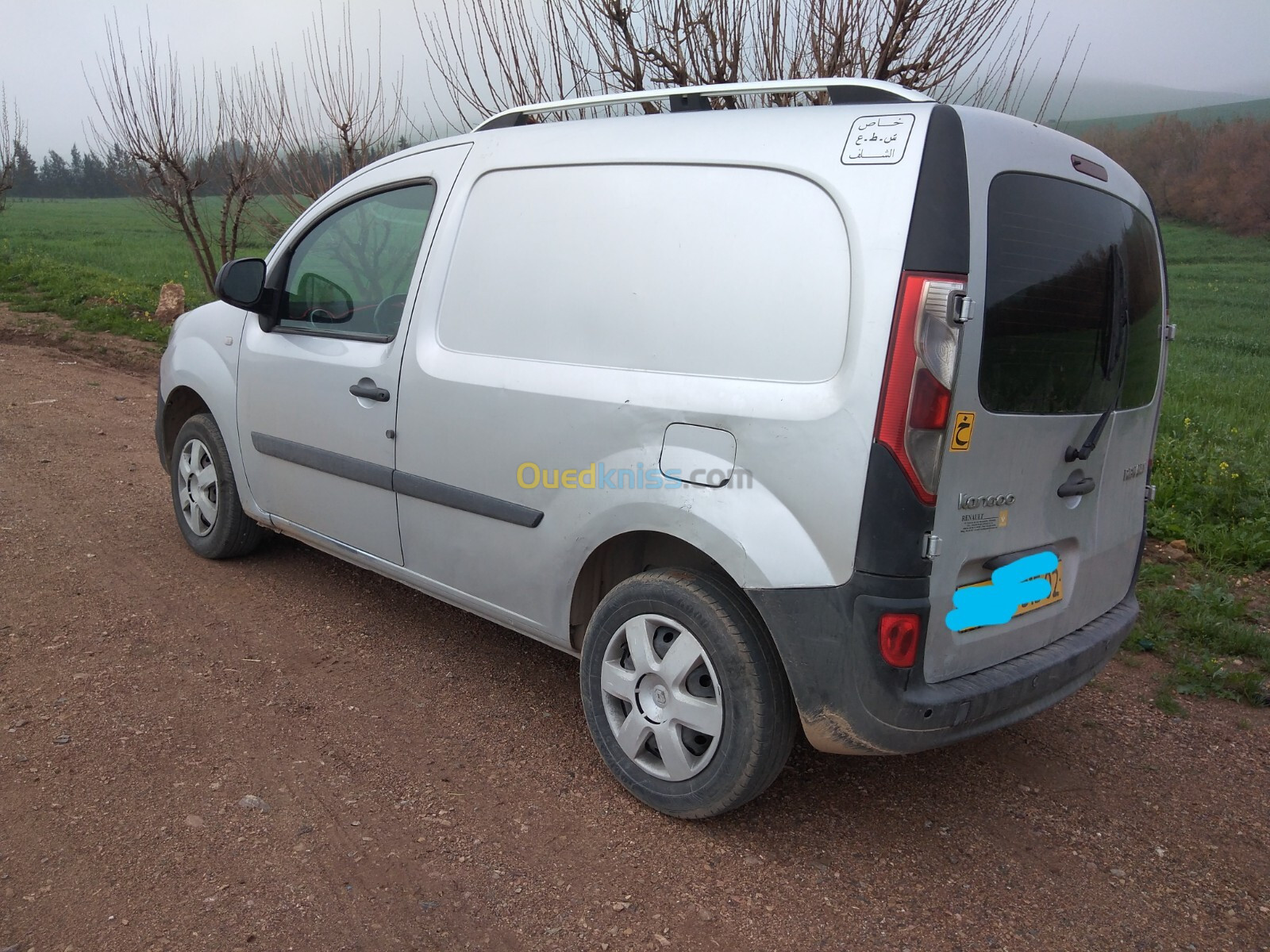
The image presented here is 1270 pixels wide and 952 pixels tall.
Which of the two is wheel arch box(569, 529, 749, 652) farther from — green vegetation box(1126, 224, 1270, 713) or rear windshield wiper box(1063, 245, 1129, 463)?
green vegetation box(1126, 224, 1270, 713)

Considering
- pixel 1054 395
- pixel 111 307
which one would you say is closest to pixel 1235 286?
pixel 111 307

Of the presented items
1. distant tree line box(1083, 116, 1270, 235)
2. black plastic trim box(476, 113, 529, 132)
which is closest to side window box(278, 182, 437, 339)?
black plastic trim box(476, 113, 529, 132)

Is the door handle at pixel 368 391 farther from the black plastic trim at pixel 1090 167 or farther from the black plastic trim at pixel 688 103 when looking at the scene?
the black plastic trim at pixel 1090 167

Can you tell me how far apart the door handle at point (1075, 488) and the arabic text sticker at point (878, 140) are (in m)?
1.03

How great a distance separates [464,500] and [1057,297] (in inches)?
75.1

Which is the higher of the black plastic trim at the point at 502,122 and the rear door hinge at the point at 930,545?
the black plastic trim at the point at 502,122

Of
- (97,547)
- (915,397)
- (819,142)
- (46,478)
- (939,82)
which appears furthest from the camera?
(939,82)

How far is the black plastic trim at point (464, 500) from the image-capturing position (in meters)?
3.17

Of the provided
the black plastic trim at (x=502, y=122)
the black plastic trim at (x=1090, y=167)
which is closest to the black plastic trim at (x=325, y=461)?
the black plastic trim at (x=502, y=122)

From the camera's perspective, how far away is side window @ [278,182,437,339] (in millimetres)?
3664

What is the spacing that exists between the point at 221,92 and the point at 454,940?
12.3 meters

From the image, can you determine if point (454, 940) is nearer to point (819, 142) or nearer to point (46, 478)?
point (819, 142)

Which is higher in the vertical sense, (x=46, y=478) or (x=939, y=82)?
(x=939, y=82)

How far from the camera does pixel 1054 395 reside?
265cm
